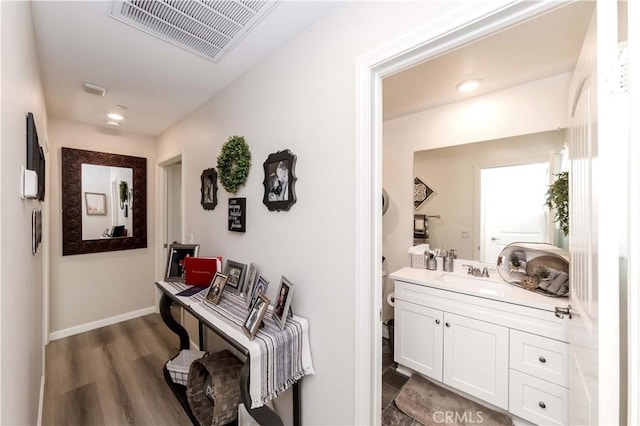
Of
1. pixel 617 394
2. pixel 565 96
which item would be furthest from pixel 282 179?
pixel 565 96

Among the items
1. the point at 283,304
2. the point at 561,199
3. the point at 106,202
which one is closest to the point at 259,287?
the point at 283,304

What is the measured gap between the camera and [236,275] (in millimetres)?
1847

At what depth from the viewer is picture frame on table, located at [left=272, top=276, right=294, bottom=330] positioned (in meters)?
1.30

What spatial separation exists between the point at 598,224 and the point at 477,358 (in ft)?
4.89

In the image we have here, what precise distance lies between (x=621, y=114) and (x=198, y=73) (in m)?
2.22

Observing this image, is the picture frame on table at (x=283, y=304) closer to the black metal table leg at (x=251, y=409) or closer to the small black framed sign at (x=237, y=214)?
the black metal table leg at (x=251, y=409)

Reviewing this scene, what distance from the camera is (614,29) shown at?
24.8 inches

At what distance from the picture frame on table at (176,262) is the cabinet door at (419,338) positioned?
1.87 meters

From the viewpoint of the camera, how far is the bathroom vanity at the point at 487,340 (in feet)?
4.91

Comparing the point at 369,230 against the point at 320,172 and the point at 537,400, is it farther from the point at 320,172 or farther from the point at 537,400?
the point at 537,400

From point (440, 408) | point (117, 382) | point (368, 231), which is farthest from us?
point (117, 382)

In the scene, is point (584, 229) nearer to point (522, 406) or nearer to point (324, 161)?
point (324, 161)

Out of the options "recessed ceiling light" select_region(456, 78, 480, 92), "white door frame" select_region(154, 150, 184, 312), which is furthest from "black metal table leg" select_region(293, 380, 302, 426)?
"white door frame" select_region(154, 150, 184, 312)

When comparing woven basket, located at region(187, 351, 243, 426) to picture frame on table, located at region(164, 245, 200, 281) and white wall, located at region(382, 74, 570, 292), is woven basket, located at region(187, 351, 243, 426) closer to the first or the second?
picture frame on table, located at region(164, 245, 200, 281)
